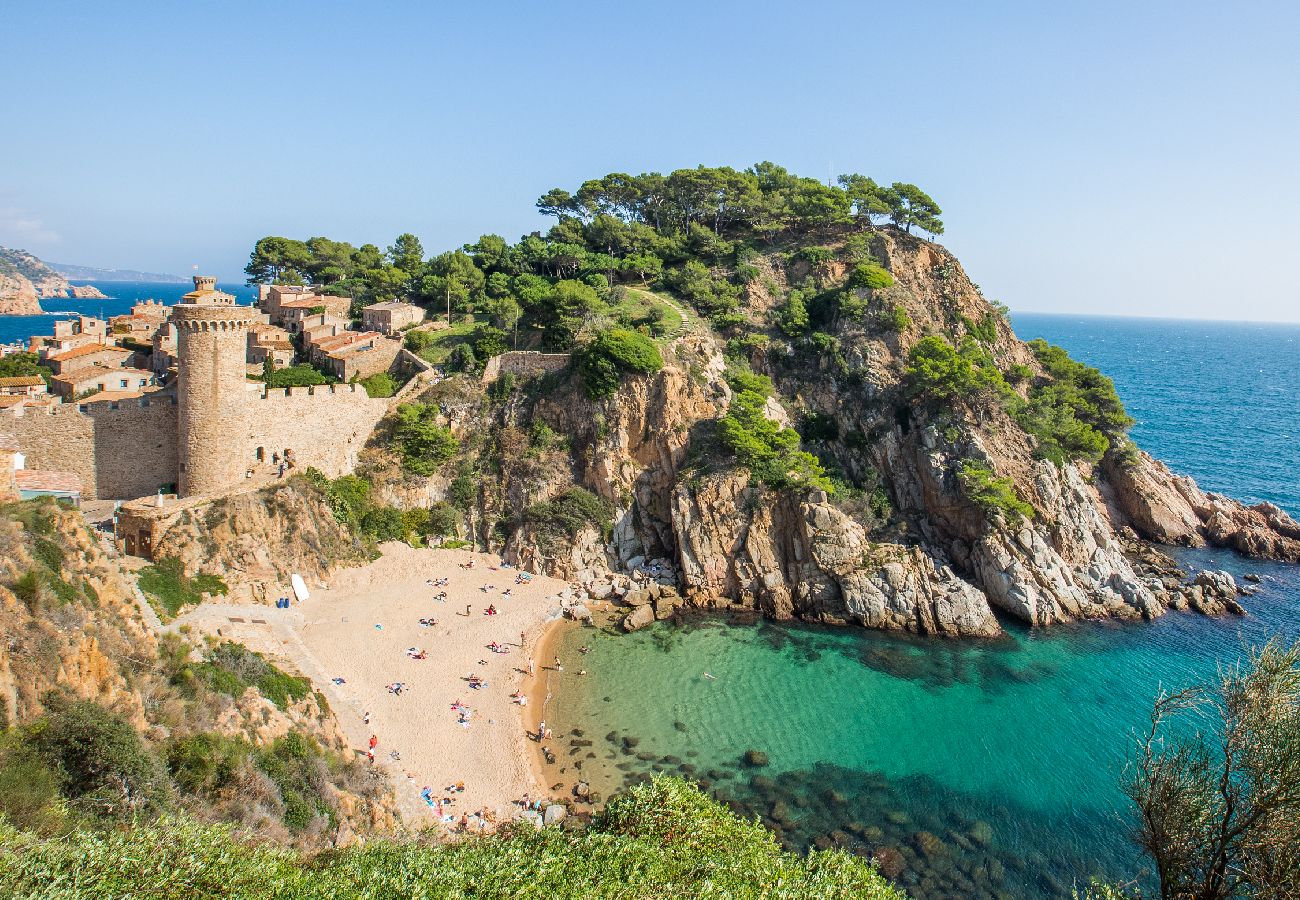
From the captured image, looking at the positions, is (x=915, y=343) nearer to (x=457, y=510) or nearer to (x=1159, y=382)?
(x=457, y=510)

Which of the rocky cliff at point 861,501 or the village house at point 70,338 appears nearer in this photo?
the rocky cliff at point 861,501

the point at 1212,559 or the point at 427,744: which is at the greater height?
the point at 1212,559

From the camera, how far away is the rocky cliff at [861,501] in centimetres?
3222

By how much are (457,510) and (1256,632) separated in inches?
1432

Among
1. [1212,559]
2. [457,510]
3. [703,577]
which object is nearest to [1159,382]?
[1212,559]

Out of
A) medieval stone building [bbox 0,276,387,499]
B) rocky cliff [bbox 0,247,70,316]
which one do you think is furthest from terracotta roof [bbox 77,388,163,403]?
rocky cliff [bbox 0,247,70,316]

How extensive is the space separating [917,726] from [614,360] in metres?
21.3

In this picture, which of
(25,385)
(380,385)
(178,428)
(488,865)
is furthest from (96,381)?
(488,865)

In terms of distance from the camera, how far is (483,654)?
2731 centimetres

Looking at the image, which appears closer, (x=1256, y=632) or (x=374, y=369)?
(x=1256, y=632)

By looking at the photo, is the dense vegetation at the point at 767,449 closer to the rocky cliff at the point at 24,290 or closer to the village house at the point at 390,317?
the village house at the point at 390,317

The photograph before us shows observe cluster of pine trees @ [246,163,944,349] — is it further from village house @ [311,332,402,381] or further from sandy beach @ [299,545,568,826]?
sandy beach @ [299,545,568,826]

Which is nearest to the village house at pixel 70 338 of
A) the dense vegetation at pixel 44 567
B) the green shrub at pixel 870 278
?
the dense vegetation at pixel 44 567

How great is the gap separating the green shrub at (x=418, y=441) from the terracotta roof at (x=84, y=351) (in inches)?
562
